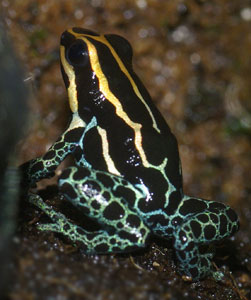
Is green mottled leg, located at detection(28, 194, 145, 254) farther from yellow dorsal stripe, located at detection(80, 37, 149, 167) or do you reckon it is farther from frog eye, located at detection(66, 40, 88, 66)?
frog eye, located at detection(66, 40, 88, 66)

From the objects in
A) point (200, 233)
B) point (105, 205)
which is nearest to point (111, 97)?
point (105, 205)

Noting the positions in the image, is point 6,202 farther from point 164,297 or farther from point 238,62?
point 238,62

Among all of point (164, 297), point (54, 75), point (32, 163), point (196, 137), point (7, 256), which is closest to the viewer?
point (7, 256)

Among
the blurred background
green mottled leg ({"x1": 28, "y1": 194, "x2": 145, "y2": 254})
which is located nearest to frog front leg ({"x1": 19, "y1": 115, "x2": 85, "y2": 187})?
green mottled leg ({"x1": 28, "y1": 194, "x2": 145, "y2": 254})

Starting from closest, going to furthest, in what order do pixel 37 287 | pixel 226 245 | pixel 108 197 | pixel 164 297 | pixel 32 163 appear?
pixel 37 287
pixel 164 297
pixel 108 197
pixel 32 163
pixel 226 245

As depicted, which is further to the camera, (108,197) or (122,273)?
(108,197)

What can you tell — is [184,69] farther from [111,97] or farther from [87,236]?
[87,236]

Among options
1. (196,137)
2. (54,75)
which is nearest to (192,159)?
(196,137)
